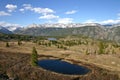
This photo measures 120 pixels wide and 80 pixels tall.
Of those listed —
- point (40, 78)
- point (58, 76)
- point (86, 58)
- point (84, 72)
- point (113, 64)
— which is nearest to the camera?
point (40, 78)

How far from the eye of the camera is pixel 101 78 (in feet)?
332

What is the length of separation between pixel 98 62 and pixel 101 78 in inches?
1839

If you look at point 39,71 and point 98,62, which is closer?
point 39,71

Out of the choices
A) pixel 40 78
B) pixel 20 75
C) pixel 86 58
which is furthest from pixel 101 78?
pixel 86 58

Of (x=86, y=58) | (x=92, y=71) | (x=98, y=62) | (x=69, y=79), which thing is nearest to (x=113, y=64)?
(x=98, y=62)

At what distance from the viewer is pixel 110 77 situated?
4134 inches

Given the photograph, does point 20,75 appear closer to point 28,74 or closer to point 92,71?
point 28,74

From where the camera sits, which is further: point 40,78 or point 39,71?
point 39,71

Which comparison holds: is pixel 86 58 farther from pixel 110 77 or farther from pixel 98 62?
pixel 110 77

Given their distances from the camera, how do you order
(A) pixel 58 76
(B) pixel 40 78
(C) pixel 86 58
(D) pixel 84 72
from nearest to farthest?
(B) pixel 40 78 → (A) pixel 58 76 → (D) pixel 84 72 → (C) pixel 86 58

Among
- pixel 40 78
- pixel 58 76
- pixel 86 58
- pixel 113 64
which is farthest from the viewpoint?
pixel 86 58

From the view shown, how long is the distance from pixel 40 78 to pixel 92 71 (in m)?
37.1

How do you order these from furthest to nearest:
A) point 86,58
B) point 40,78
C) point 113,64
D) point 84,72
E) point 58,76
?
point 86,58 → point 113,64 → point 84,72 → point 58,76 → point 40,78

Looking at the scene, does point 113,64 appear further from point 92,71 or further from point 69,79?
point 69,79
